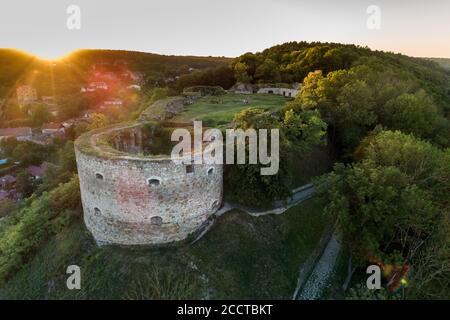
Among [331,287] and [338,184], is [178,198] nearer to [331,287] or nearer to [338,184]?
[338,184]

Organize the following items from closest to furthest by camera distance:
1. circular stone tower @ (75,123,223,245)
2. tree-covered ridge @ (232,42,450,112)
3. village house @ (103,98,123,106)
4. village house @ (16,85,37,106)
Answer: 1. circular stone tower @ (75,123,223,245)
2. tree-covered ridge @ (232,42,450,112)
3. village house @ (103,98,123,106)
4. village house @ (16,85,37,106)

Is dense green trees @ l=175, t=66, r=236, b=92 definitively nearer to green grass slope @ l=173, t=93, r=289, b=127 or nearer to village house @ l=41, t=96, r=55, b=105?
green grass slope @ l=173, t=93, r=289, b=127

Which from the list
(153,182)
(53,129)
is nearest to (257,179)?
(153,182)

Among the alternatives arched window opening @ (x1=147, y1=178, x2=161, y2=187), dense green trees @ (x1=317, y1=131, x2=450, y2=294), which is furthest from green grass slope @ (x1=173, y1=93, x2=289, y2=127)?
dense green trees @ (x1=317, y1=131, x2=450, y2=294)

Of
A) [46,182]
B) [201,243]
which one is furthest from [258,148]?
[46,182]

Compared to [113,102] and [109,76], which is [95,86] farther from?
[113,102]

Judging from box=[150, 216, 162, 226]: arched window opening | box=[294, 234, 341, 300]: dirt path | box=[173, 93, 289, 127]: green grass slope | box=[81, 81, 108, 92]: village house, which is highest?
box=[81, 81, 108, 92]: village house

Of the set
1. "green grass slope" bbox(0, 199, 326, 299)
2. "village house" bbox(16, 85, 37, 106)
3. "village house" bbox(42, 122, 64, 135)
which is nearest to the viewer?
"green grass slope" bbox(0, 199, 326, 299)
